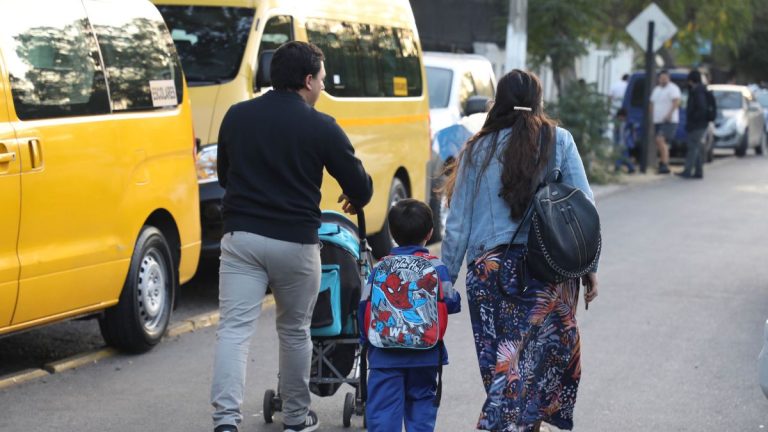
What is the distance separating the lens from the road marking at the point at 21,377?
22.8 feet

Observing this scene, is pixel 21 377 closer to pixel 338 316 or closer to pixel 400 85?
pixel 338 316

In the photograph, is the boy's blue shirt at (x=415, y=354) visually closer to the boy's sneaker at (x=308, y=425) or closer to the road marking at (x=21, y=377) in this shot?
the boy's sneaker at (x=308, y=425)

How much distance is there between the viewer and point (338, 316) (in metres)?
5.98

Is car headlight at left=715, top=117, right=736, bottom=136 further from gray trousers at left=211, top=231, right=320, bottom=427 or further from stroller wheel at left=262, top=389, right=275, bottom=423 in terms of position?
gray trousers at left=211, top=231, right=320, bottom=427

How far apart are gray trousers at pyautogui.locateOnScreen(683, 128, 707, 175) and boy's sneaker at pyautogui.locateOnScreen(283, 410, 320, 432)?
16.9 m

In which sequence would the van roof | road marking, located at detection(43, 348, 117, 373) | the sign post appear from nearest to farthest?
1. road marking, located at detection(43, 348, 117, 373)
2. the van roof
3. the sign post

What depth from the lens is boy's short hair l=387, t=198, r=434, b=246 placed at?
5.19 meters

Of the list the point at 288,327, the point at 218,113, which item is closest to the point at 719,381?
the point at 288,327

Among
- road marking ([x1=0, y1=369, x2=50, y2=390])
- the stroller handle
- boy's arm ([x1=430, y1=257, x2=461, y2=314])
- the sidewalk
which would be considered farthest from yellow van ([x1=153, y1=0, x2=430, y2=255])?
the sidewalk

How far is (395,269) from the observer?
5.18m

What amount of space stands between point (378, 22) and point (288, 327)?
647cm

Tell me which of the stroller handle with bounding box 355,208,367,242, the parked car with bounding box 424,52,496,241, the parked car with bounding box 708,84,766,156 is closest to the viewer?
the stroller handle with bounding box 355,208,367,242

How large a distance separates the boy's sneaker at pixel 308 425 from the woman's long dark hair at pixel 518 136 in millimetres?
1500

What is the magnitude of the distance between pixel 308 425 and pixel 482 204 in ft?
4.79
